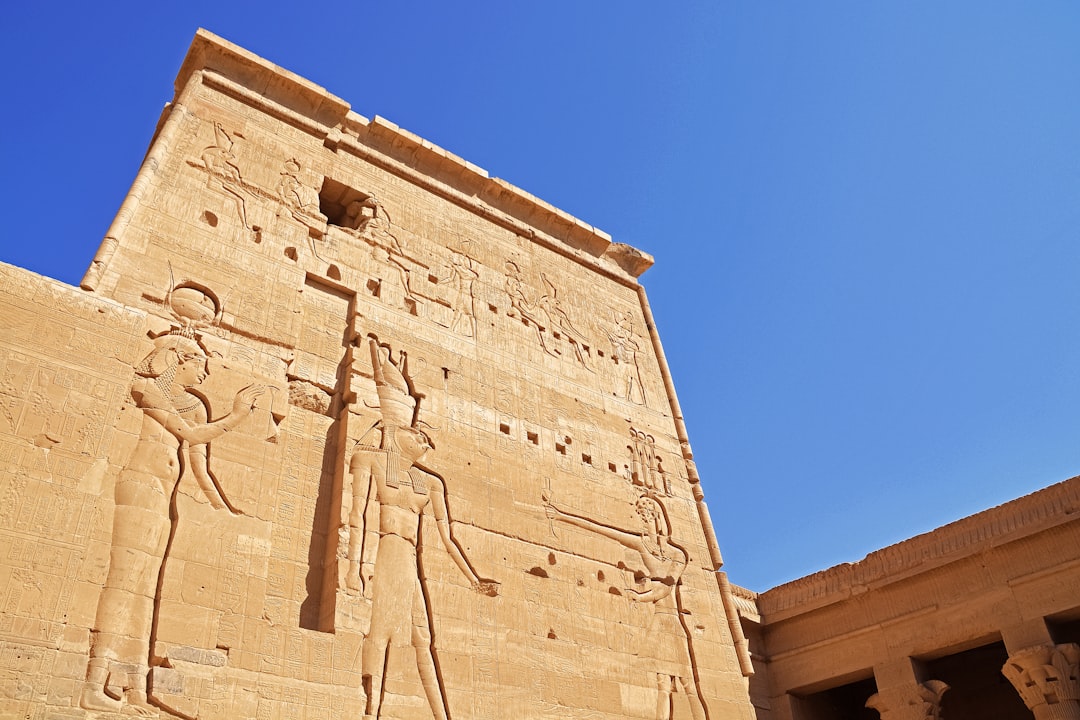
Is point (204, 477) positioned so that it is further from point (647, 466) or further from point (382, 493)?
point (647, 466)

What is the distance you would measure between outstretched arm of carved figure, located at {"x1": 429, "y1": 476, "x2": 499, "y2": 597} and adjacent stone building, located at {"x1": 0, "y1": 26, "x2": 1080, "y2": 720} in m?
0.02

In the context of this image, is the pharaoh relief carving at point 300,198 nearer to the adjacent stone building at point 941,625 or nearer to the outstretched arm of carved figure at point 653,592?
the outstretched arm of carved figure at point 653,592

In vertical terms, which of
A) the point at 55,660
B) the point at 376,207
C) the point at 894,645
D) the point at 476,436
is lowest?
the point at 55,660

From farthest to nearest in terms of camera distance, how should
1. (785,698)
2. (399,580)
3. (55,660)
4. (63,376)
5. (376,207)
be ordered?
(785,698)
(376,207)
(399,580)
(63,376)
(55,660)

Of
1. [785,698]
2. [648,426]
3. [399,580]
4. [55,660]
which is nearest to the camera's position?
[55,660]

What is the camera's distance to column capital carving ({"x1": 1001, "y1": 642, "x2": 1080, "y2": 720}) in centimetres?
825

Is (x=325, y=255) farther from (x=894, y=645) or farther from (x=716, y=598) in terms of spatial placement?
(x=894, y=645)

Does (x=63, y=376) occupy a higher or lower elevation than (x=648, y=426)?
lower

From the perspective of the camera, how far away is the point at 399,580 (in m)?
6.44

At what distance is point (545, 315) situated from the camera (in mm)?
9633

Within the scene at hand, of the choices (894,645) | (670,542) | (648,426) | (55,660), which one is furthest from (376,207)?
(894,645)

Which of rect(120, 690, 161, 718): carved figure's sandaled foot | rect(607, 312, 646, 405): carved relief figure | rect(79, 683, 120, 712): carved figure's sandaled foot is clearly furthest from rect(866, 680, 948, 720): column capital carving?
rect(79, 683, 120, 712): carved figure's sandaled foot

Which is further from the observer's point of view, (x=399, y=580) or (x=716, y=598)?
(x=716, y=598)

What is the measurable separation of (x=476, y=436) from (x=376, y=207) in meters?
2.67
